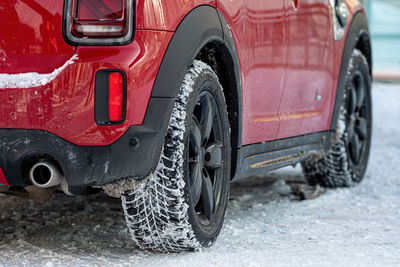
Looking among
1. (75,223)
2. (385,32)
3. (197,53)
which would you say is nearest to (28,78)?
(197,53)

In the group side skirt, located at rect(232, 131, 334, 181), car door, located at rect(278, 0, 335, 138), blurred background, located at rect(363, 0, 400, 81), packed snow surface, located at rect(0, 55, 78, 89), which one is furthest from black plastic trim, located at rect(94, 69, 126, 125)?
blurred background, located at rect(363, 0, 400, 81)

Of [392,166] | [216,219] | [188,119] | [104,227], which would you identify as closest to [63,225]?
[104,227]

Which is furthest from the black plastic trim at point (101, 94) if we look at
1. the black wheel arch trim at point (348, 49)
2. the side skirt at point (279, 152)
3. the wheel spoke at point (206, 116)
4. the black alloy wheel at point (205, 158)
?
the black wheel arch trim at point (348, 49)

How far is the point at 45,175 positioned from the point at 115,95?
0.43 meters

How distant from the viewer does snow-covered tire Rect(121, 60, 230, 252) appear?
115 inches

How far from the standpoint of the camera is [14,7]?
2.66 meters

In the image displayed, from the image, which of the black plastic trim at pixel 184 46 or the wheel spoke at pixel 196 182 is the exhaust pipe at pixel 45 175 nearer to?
the black plastic trim at pixel 184 46

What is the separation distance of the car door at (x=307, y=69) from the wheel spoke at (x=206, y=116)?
736 millimetres

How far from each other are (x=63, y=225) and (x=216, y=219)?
0.90 m

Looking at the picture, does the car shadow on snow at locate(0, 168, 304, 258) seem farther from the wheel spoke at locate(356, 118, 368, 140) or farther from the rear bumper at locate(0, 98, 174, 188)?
the wheel spoke at locate(356, 118, 368, 140)

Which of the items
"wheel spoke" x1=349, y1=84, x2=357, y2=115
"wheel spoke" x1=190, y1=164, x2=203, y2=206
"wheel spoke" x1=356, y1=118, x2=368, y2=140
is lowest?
"wheel spoke" x1=356, y1=118, x2=368, y2=140

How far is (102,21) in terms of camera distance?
264 centimetres

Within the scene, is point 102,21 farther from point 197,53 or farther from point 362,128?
point 362,128

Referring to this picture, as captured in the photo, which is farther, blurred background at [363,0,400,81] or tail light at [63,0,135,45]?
blurred background at [363,0,400,81]
